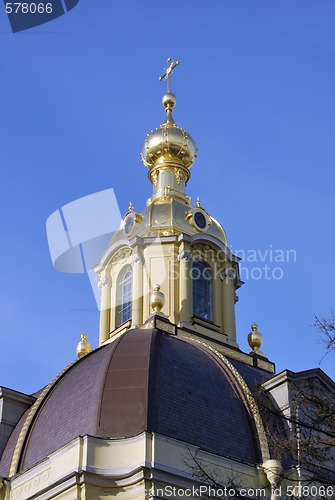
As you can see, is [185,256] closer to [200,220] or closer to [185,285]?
[185,285]

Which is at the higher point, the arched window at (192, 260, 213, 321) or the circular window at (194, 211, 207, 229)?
the circular window at (194, 211, 207, 229)

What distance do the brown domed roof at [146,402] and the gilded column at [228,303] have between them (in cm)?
503

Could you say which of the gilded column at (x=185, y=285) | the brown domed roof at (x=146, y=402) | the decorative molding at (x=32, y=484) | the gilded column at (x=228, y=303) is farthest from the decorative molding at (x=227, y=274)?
the decorative molding at (x=32, y=484)

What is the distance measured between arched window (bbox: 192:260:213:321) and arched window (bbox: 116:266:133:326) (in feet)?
6.71

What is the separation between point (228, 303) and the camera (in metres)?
35.0

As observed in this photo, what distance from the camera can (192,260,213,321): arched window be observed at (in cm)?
3459

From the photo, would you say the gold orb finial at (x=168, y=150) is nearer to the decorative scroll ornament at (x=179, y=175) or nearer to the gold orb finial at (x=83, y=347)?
the decorative scroll ornament at (x=179, y=175)

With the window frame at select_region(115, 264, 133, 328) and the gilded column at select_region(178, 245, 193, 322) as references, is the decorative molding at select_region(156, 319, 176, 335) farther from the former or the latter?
the window frame at select_region(115, 264, 133, 328)

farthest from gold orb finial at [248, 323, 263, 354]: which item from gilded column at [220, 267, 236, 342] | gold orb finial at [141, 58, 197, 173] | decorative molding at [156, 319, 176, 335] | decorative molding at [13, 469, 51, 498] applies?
decorative molding at [13, 469, 51, 498]

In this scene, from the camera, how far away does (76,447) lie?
25422 millimetres

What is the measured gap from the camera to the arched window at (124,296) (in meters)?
34.6

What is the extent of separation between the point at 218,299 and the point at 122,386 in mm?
8814

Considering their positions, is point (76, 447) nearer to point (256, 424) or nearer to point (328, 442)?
point (256, 424)

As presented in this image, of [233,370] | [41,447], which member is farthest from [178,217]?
[41,447]
